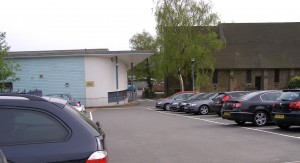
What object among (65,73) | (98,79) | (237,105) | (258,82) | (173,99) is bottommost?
(173,99)

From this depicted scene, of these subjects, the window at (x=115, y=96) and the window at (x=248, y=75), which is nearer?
the window at (x=115, y=96)

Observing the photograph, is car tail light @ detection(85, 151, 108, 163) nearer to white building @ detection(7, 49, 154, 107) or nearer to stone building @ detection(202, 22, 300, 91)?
white building @ detection(7, 49, 154, 107)

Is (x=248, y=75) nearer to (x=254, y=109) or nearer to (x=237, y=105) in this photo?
(x=237, y=105)

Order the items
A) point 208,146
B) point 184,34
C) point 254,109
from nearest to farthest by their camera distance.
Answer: point 208,146 → point 254,109 → point 184,34

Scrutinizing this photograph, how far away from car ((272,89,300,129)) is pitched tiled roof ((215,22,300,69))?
41.4 m

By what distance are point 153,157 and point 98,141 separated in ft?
16.8

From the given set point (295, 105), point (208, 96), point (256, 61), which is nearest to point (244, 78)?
point (256, 61)

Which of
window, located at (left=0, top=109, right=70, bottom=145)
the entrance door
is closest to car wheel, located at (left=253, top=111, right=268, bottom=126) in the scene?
window, located at (left=0, top=109, right=70, bottom=145)

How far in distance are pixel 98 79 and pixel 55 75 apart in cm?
391

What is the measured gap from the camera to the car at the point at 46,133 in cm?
382

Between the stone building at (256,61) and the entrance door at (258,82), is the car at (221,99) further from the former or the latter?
the entrance door at (258,82)

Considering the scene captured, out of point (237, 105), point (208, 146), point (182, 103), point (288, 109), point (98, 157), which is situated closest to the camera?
point (98, 157)

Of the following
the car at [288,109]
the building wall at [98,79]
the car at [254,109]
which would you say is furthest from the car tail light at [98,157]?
the building wall at [98,79]

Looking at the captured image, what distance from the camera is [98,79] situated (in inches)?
1458
